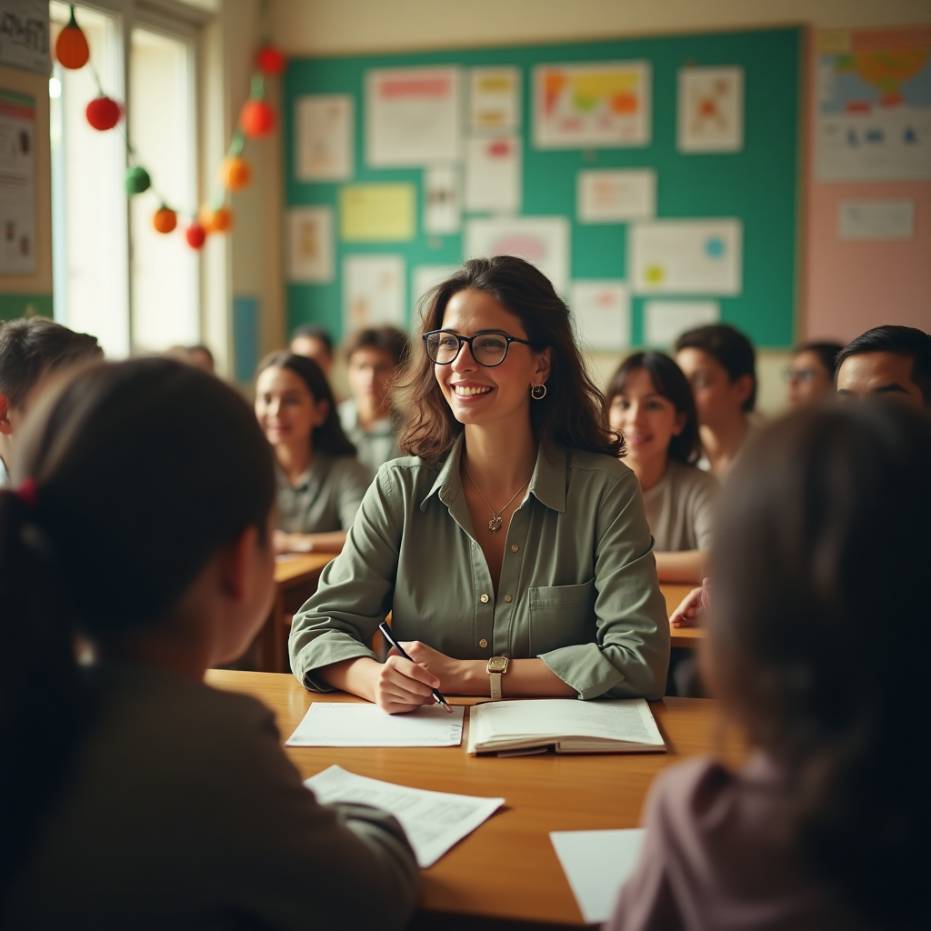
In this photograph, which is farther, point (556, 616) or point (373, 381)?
point (373, 381)

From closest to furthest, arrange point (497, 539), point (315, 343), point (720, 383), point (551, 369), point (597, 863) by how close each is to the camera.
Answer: point (597, 863)
point (497, 539)
point (551, 369)
point (720, 383)
point (315, 343)

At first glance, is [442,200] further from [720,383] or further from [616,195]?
[720,383]

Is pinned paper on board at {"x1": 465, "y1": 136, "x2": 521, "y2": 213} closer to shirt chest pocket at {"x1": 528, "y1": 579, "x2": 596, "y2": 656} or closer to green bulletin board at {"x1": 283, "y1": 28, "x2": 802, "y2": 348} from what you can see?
green bulletin board at {"x1": 283, "y1": 28, "x2": 802, "y2": 348}

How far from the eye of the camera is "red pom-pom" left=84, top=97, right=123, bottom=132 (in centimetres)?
380

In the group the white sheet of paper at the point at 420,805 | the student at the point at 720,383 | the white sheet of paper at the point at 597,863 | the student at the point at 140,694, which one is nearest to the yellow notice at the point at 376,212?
the student at the point at 720,383

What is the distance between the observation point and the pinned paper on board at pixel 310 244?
6.29 m

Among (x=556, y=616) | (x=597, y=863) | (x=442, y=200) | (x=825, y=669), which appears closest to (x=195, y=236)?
(x=442, y=200)

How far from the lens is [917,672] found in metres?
0.79

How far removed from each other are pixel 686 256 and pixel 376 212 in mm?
1709

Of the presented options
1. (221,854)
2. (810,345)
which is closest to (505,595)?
(221,854)

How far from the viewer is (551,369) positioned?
2.33 metres

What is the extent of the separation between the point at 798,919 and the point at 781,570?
0.26 metres

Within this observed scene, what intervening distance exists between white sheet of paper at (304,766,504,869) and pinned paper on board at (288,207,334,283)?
Result: 4994 millimetres

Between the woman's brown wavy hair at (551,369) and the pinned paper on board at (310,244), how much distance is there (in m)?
4.09
